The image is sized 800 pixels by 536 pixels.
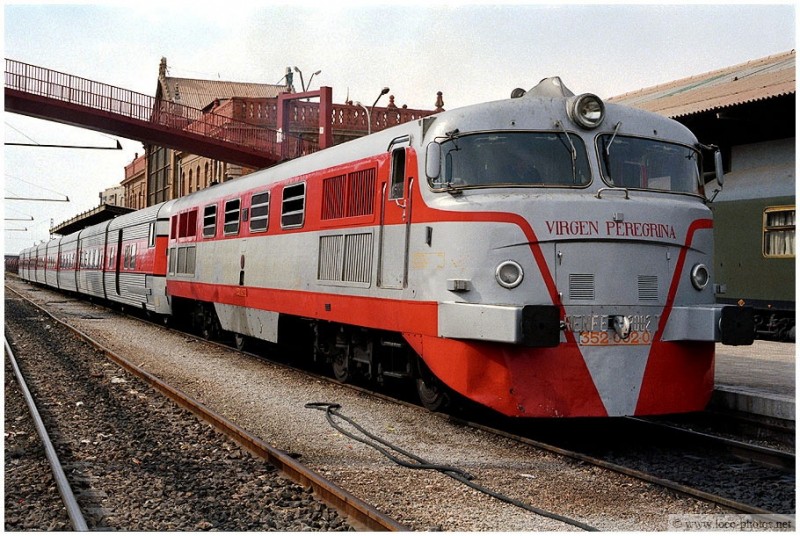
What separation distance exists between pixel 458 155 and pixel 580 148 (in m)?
1.09

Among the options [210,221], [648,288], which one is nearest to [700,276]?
[648,288]

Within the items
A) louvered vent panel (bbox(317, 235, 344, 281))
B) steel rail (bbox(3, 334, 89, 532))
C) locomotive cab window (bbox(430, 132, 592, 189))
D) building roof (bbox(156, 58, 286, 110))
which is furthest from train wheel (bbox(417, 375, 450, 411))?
building roof (bbox(156, 58, 286, 110))

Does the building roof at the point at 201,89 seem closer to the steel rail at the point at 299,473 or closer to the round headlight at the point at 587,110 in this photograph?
the steel rail at the point at 299,473

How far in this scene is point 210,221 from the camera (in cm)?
1491

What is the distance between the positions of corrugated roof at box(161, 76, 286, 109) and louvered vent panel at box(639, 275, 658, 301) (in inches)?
1873

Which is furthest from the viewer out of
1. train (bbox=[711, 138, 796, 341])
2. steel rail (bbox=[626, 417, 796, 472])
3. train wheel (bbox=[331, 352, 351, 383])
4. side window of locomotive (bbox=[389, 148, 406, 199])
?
train (bbox=[711, 138, 796, 341])

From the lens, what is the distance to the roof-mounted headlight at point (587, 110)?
7637mm

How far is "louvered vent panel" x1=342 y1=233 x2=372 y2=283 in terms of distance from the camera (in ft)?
29.3

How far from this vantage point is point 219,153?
3009 centimetres

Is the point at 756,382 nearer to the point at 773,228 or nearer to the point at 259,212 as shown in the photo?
the point at 773,228

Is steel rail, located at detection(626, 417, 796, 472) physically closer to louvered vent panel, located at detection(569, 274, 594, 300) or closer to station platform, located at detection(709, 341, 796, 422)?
station platform, located at detection(709, 341, 796, 422)

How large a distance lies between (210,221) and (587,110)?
8807 mm

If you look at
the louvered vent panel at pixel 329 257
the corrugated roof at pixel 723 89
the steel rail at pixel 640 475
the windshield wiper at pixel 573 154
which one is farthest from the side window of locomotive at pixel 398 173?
the corrugated roof at pixel 723 89

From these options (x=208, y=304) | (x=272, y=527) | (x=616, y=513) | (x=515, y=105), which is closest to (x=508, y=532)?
(x=616, y=513)
